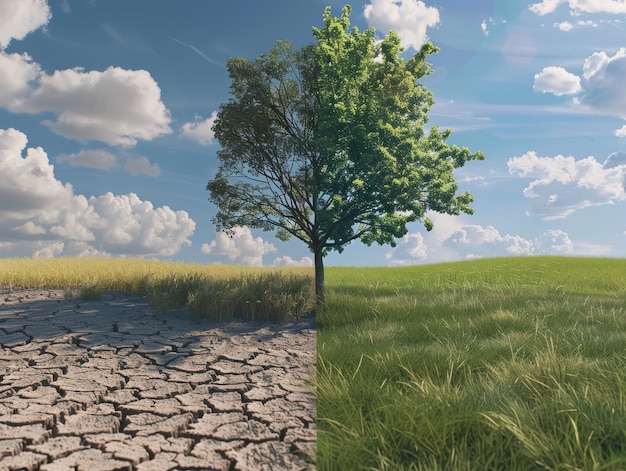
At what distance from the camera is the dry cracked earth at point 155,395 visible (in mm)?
3869

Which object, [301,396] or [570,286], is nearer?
[301,396]

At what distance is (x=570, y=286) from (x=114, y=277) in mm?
12912

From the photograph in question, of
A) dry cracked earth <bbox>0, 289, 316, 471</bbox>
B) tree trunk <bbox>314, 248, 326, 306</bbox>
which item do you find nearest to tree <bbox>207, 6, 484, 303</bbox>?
tree trunk <bbox>314, 248, 326, 306</bbox>

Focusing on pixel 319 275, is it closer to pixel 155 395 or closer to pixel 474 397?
pixel 155 395

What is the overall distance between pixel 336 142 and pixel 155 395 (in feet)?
23.4

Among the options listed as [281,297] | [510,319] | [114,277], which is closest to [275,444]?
[510,319]

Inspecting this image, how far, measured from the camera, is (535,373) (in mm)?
4457

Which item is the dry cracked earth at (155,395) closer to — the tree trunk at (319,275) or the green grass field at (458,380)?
the green grass field at (458,380)

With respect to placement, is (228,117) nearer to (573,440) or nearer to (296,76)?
(296,76)

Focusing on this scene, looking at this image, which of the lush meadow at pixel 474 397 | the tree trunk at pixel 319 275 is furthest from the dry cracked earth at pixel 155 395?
the tree trunk at pixel 319 275

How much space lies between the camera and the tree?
1074cm

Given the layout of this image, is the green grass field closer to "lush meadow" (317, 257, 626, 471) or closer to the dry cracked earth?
"lush meadow" (317, 257, 626, 471)

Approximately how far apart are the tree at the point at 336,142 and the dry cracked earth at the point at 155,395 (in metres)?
3.46

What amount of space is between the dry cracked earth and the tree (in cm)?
346
